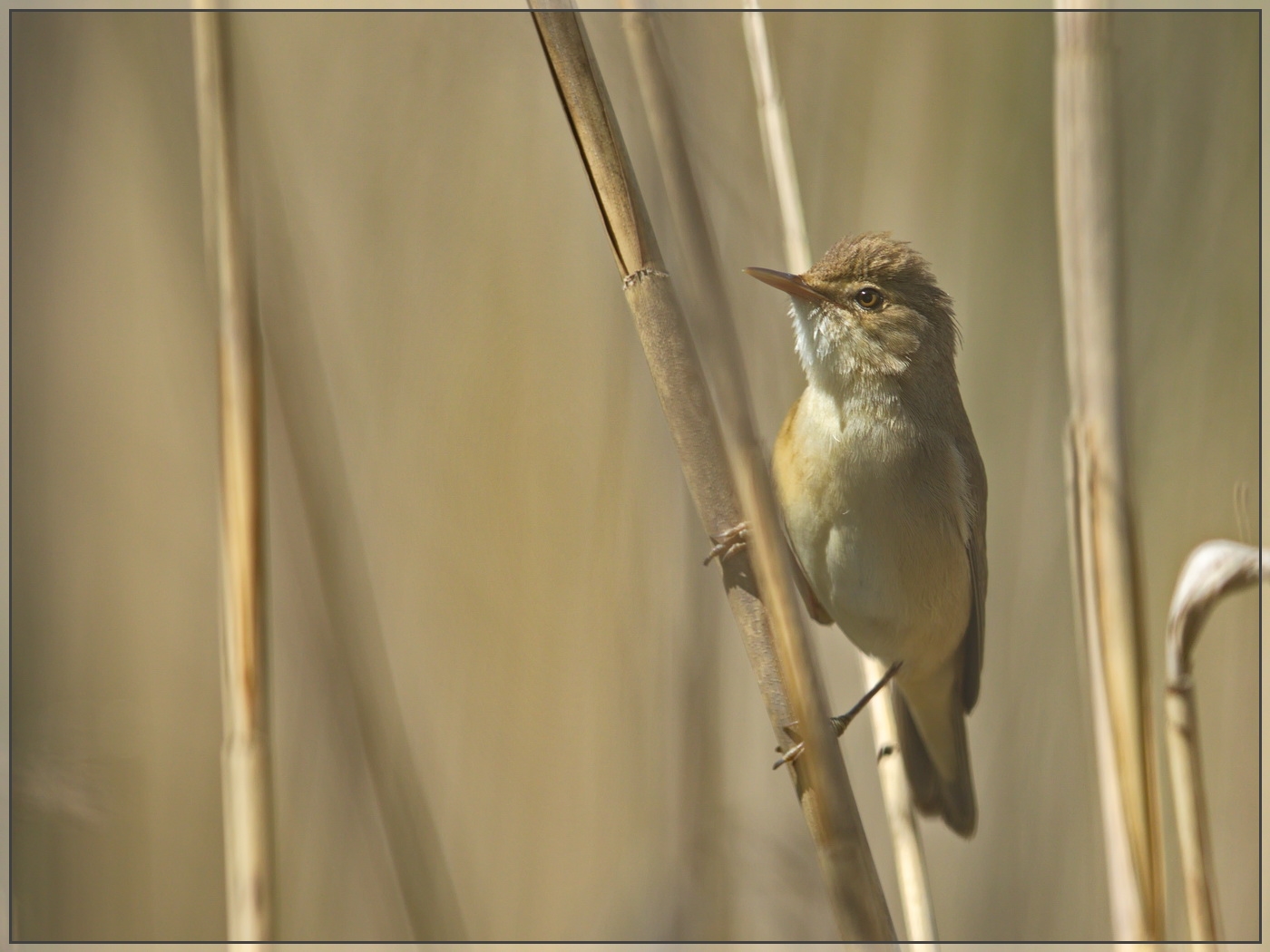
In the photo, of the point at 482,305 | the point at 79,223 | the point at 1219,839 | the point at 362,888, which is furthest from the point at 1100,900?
the point at 79,223

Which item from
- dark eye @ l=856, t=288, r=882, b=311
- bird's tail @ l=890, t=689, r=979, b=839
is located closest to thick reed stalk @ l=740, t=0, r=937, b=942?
dark eye @ l=856, t=288, r=882, b=311

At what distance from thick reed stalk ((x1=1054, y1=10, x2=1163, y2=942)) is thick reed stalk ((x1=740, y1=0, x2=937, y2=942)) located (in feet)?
1.20

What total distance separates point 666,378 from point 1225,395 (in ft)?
6.74

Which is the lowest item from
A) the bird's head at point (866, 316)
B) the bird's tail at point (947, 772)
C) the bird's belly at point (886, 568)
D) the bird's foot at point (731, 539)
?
the bird's tail at point (947, 772)

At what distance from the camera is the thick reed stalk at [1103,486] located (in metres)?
1.37

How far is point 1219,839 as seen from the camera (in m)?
2.53

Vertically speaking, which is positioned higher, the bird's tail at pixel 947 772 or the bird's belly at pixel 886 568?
the bird's belly at pixel 886 568

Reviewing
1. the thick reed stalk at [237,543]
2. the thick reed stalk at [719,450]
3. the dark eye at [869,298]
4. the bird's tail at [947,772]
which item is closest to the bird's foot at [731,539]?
the thick reed stalk at [719,450]

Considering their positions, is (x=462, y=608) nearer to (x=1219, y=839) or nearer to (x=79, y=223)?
(x=79, y=223)

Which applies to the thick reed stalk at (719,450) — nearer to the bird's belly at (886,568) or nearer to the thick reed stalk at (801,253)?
the thick reed stalk at (801,253)

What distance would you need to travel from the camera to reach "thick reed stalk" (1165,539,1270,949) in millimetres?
1186

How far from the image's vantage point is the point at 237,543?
62.3 inches

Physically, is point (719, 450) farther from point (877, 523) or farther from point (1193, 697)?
point (877, 523)

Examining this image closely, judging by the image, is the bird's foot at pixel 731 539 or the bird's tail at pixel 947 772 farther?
the bird's tail at pixel 947 772
